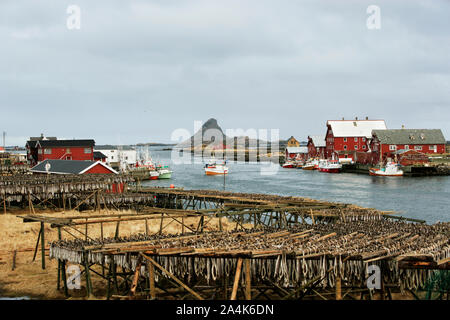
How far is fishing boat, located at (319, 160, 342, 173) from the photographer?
11131 centimetres

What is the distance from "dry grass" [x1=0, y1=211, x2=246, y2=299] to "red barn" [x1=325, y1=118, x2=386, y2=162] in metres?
84.3

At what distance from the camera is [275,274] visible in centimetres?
1416

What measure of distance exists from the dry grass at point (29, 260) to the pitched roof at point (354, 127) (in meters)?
85.3

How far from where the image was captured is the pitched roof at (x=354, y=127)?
115750 millimetres

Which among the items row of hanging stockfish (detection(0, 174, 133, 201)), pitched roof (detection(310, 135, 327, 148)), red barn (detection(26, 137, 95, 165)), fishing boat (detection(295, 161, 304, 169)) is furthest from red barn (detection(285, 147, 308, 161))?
row of hanging stockfish (detection(0, 174, 133, 201))

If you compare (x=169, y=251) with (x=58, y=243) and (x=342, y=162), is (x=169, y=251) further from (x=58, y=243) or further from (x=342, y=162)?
(x=342, y=162)

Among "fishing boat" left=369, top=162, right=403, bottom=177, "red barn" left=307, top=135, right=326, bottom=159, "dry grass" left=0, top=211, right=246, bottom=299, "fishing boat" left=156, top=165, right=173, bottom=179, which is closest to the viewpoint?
"dry grass" left=0, top=211, right=246, bottom=299

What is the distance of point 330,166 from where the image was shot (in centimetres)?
11206

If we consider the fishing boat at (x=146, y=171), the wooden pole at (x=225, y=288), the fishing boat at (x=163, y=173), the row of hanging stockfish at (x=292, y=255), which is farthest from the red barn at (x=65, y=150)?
the wooden pole at (x=225, y=288)

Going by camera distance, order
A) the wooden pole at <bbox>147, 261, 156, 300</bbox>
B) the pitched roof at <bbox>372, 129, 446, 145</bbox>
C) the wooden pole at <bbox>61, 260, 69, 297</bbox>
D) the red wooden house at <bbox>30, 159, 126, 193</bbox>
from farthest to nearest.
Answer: the pitched roof at <bbox>372, 129, 446, 145</bbox>, the red wooden house at <bbox>30, 159, 126, 193</bbox>, the wooden pole at <bbox>61, 260, 69, 297</bbox>, the wooden pole at <bbox>147, 261, 156, 300</bbox>

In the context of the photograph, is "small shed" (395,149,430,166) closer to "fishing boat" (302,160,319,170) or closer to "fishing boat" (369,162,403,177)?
"fishing boat" (369,162,403,177)

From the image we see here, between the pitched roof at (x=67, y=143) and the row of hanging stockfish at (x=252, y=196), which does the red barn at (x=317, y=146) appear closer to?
the pitched roof at (x=67, y=143)
